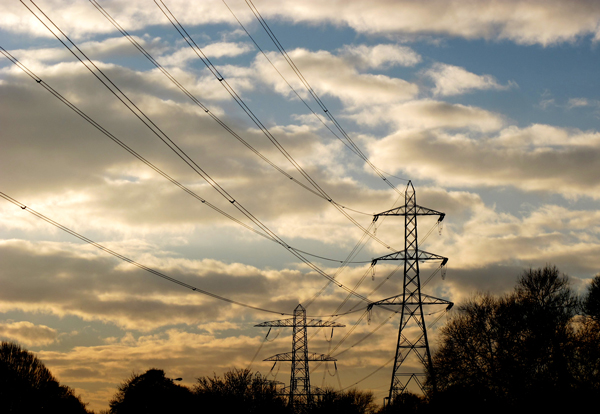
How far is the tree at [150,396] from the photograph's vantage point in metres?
89.6

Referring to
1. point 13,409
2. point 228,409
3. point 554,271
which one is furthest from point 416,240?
point 13,409

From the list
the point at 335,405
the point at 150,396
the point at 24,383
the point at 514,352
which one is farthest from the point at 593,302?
the point at 150,396

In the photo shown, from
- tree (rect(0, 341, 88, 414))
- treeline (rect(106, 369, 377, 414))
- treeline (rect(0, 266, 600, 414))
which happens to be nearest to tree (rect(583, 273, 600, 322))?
treeline (rect(0, 266, 600, 414))

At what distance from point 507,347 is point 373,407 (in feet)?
156

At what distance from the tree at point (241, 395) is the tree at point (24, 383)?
15.8 metres

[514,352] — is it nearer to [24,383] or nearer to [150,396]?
[24,383]

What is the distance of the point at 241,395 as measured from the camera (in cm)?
6856

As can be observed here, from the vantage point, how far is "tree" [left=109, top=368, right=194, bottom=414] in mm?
89625

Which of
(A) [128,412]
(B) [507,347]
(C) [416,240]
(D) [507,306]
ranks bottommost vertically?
(A) [128,412]

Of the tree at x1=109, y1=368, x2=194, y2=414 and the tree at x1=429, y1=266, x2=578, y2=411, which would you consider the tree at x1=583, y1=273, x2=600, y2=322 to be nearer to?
the tree at x1=429, y1=266, x2=578, y2=411

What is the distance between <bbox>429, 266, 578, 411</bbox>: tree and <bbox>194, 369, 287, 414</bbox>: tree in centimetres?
2032

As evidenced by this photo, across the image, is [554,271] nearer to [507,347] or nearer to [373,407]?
[507,347]

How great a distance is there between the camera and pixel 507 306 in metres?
58.0

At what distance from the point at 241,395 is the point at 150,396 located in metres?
32.5
